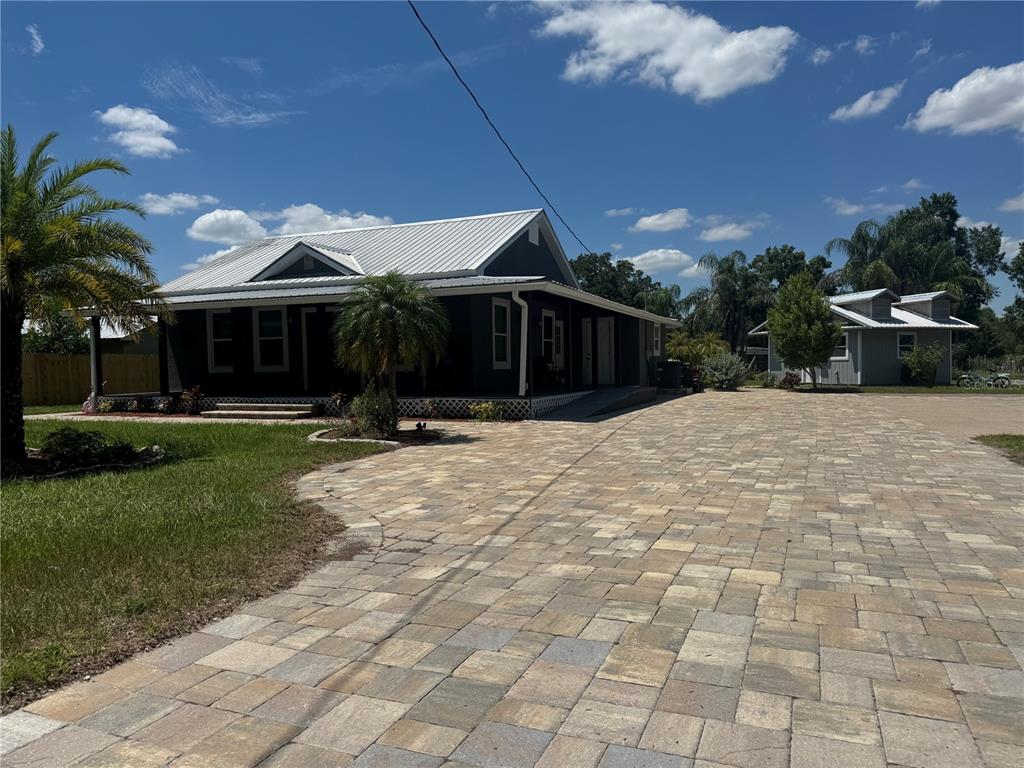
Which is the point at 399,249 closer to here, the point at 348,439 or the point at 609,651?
the point at 348,439

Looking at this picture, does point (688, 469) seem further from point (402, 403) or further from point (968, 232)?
point (968, 232)

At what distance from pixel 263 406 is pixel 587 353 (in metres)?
9.88

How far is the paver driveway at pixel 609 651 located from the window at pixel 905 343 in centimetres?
2685

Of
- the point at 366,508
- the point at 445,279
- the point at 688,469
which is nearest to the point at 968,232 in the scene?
the point at 445,279

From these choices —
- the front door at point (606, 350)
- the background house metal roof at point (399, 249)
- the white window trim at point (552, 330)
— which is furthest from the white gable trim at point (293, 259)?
the front door at point (606, 350)

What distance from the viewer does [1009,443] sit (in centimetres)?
1070

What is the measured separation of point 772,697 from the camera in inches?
115

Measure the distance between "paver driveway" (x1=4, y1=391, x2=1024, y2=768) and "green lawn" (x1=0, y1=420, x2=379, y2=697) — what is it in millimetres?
301

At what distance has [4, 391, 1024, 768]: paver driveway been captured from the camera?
2596 mm

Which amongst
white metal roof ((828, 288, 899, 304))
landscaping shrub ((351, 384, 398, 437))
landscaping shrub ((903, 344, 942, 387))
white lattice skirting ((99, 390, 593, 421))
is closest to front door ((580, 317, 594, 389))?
white lattice skirting ((99, 390, 593, 421))

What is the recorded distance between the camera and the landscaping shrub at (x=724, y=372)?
2703cm

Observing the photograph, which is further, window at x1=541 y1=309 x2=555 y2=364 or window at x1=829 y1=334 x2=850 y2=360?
window at x1=829 y1=334 x2=850 y2=360

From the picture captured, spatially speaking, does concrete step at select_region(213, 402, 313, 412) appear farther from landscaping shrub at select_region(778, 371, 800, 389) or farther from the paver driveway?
landscaping shrub at select_region(778, 371, 800, 389)

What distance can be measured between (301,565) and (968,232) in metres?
72.6
